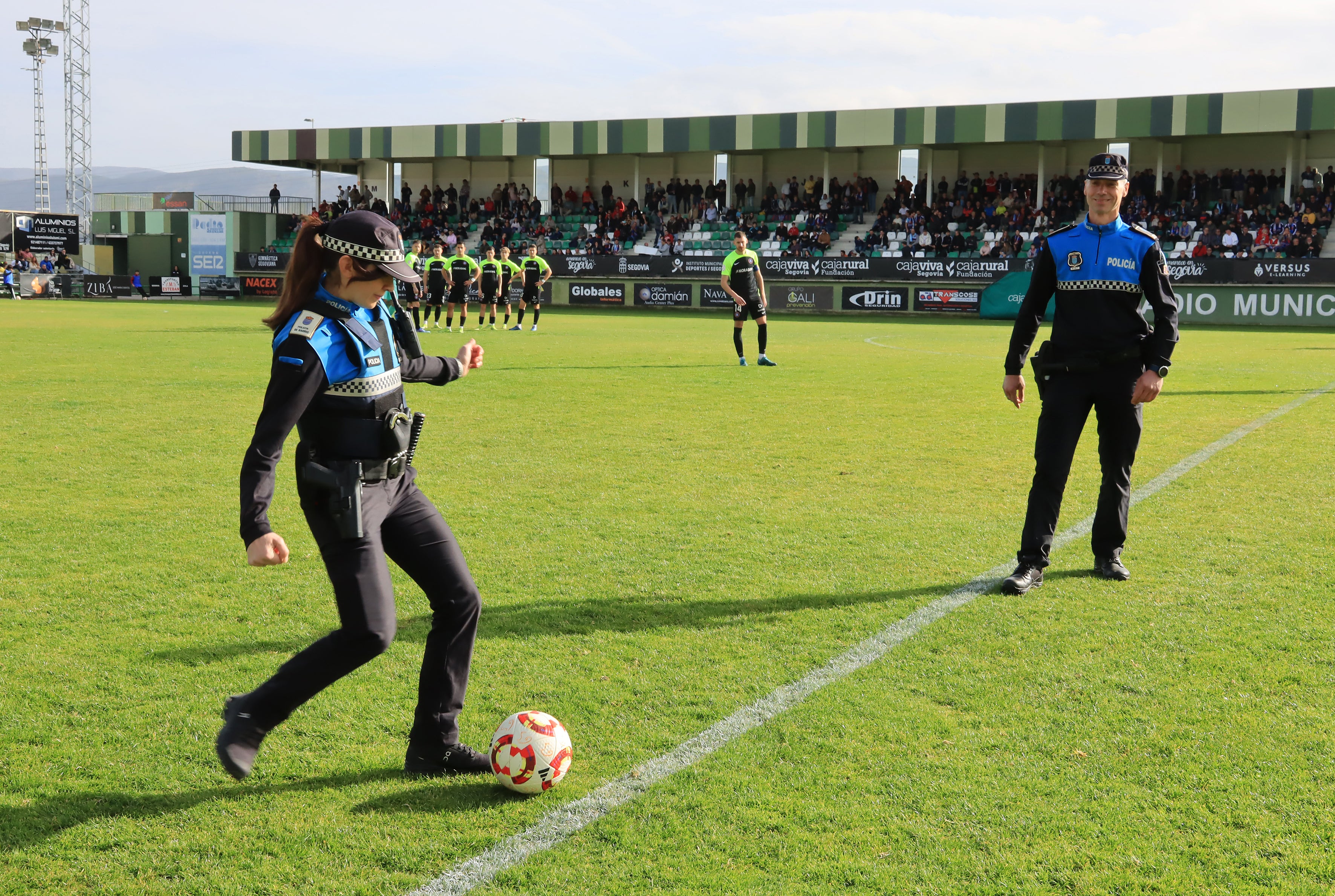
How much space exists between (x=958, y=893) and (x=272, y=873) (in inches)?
71.0

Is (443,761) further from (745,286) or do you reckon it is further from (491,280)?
(491,280)

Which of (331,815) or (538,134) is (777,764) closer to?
(331,815)

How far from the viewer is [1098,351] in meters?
6.11

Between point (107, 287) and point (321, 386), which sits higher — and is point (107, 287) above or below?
above

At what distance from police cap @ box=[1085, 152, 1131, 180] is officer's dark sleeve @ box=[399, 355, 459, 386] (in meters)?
3.47

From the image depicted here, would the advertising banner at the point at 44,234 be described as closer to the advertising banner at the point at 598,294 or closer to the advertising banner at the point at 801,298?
the advertising banner at the point at 598,294

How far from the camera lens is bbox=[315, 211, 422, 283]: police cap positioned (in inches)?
135

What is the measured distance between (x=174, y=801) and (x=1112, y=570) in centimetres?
466

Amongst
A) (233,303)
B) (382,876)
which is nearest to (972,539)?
(382,876)

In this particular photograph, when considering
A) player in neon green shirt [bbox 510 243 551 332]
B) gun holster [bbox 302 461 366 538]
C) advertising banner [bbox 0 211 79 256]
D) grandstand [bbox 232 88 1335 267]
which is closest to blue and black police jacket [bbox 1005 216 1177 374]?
gun holster [bbox 302 461 366 538]

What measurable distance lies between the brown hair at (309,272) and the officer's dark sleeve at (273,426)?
0.18 m

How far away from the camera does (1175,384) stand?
16047mm

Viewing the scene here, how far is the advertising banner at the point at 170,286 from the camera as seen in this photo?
52.9m

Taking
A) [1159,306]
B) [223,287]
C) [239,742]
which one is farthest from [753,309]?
[223,287]
